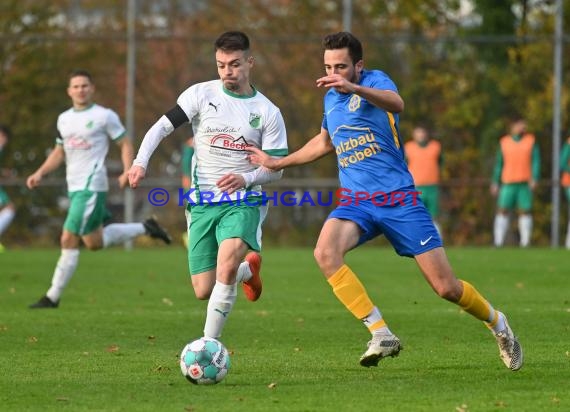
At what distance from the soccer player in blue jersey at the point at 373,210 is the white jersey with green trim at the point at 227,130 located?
0.29 metres

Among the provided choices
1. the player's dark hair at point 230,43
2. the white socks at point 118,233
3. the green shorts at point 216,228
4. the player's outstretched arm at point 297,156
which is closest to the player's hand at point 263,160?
the player's outstretched arm at point 297,156

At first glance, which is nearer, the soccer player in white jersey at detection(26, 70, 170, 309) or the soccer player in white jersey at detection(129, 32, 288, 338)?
the soccer player in white jersey at detection(129, 32, 288, 338)

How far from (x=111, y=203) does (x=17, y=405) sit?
1688cm

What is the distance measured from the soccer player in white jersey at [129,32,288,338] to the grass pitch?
0.80m

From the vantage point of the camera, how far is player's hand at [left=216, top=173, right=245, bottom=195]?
25.9 ft

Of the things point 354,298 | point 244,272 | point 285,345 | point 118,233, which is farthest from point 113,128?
point 354,298

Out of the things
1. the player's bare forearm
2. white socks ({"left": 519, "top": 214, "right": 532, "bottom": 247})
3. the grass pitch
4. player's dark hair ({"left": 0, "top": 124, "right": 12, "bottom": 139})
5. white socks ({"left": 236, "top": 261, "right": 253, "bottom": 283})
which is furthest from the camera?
white socks ({"left": 519, "top": 214, "right": 532, "bottom": 247})

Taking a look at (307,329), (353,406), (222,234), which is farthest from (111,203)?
(353,406)

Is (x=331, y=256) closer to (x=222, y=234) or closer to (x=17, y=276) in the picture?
(x=222, y=234)

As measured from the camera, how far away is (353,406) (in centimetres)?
641

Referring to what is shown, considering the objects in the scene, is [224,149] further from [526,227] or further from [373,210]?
[526,227]

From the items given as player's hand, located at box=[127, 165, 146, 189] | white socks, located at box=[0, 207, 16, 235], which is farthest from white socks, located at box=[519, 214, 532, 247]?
player's hand, located at box=[127, 165, 146, 189]

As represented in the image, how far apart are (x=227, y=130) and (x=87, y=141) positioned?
4466 millimetres

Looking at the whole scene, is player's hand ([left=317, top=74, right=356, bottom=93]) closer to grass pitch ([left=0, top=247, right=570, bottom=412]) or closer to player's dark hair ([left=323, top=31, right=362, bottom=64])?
player's dark hair ([left=323, top=31, right=362, bottom=64])
